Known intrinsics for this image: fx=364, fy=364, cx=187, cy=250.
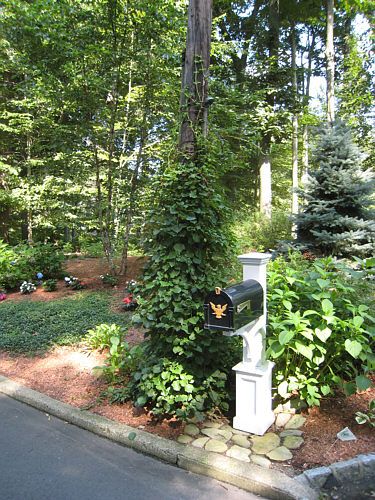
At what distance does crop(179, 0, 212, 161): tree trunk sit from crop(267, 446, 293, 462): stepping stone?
2242 millimetres

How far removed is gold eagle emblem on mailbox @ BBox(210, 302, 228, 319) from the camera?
2373 mm

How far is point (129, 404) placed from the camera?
3094mm

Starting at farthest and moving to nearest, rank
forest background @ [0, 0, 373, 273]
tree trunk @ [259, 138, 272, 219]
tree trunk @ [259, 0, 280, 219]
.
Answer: tree trunk @ [259, 138, 272, 219]
tree trunk @ [259, 0, 280, 219]
forest background @ [0, 0, 373, 273]

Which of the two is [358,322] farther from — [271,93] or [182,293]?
[271,93]

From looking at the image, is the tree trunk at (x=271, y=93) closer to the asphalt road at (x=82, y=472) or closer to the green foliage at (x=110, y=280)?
the green foliage at (x=110, y=280)

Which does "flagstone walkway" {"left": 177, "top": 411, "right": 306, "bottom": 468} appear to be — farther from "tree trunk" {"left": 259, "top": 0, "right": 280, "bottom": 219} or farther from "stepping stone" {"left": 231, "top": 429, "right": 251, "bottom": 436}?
"tree trunk" {"left": 259, "top": 0, "right": 280, "bottom": 219}

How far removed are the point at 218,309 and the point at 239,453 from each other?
951 millimetres

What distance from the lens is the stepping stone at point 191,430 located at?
2650mm

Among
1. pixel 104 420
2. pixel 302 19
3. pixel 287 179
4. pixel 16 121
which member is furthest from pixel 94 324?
pixel 287 179

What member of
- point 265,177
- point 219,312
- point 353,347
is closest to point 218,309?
point 219,312

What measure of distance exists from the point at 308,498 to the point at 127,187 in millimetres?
6279

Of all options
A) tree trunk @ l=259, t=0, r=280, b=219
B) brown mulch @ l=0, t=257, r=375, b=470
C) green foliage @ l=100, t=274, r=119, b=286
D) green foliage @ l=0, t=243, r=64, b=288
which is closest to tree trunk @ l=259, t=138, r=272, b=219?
tree trunk @ l=259, t=0, r=280, b=219

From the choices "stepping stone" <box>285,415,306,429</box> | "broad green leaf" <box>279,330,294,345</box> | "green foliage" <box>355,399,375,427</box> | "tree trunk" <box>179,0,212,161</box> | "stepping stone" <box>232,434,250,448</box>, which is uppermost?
"tree trunk" <box>179,0,212,161</box>

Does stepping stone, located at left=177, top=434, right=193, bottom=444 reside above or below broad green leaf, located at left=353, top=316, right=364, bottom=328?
below
